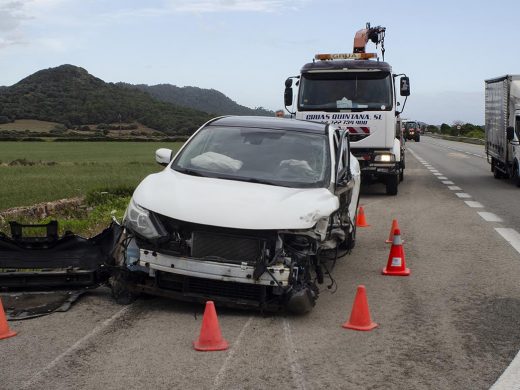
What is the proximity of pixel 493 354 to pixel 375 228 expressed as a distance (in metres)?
7.08

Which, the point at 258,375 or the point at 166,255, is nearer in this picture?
the point at 258,375

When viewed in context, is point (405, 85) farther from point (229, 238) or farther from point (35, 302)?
point (35, 302)

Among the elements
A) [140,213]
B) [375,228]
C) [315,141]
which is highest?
[315,141]

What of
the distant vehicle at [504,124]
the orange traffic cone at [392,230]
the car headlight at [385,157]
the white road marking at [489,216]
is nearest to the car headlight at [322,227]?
the orange traffic cone at [392,230]

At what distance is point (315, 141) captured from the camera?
812cm

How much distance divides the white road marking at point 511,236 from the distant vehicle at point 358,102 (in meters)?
5.56

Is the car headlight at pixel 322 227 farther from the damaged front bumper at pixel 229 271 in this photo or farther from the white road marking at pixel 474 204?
the white road marking at pixel 474 204

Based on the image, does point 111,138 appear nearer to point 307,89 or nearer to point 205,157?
point 307,89

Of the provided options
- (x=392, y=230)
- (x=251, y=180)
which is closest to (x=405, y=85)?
(x=392, y=230)

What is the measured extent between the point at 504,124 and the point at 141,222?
16669 millimetres

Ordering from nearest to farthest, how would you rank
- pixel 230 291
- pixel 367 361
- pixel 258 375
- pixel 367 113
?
pixel 258 375 < pixel 367 361 < pixel 230 291 < pixel 367 113

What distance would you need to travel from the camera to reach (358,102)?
17.0 meters

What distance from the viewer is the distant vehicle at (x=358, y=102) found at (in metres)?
16.9

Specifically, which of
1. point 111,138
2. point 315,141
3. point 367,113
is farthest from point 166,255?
point 111,138
